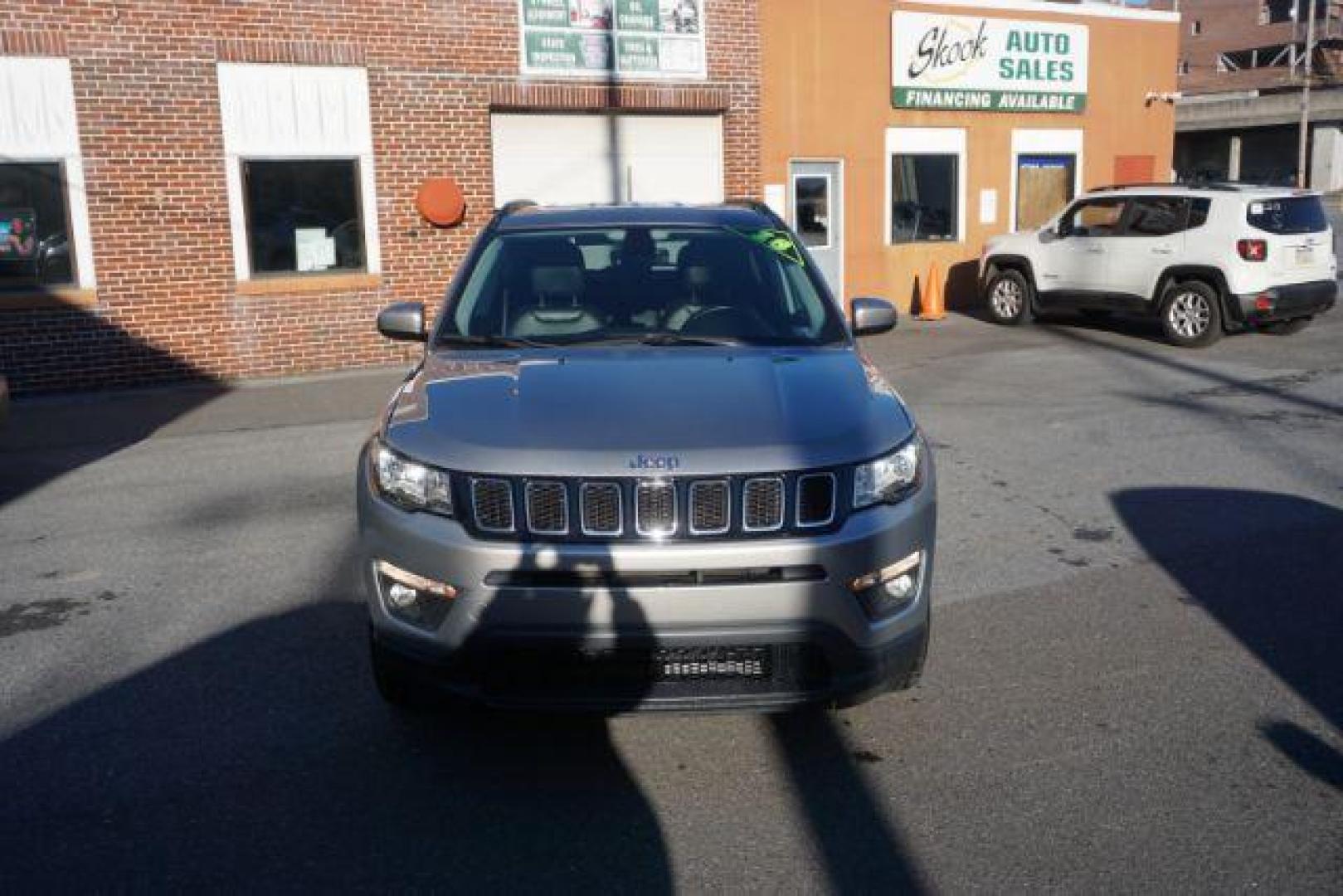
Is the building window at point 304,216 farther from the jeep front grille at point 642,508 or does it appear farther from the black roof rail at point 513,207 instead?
the jeep front grille at point 642,508

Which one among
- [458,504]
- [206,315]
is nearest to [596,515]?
[458,504]

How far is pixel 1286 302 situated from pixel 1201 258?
102 centimetres

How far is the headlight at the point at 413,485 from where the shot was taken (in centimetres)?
374

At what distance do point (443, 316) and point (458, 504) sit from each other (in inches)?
64.9

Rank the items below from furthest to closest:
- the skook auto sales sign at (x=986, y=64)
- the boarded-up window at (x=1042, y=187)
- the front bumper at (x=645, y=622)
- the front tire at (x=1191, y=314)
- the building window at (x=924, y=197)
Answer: the boarded-up window at (x=1042, y=187) < the building window at (x=924, y=197) < the skook auto sales sign at (x=986, y=64) < the front tire at (x=1191, y=314) < the front bumper at (x=645, y=622)

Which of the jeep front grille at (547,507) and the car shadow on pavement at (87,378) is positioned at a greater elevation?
the jeep front grille at (547,507)

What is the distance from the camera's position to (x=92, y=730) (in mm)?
4336

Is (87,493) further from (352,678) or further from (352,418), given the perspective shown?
(352,678)

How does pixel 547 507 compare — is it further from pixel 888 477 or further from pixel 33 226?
pixel 33 226

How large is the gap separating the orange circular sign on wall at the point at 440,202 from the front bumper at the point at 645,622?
Result: 10.6 meters

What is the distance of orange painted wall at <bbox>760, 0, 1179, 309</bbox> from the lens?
16391 mm

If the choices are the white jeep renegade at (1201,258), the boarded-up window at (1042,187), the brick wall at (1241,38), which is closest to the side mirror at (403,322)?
the white jeep renegade at (1201,258)

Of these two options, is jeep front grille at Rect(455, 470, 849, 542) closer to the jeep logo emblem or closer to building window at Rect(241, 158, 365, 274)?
the jeep logo emblem

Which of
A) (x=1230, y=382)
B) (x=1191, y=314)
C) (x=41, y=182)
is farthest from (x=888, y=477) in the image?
(x=1191, y=314)
